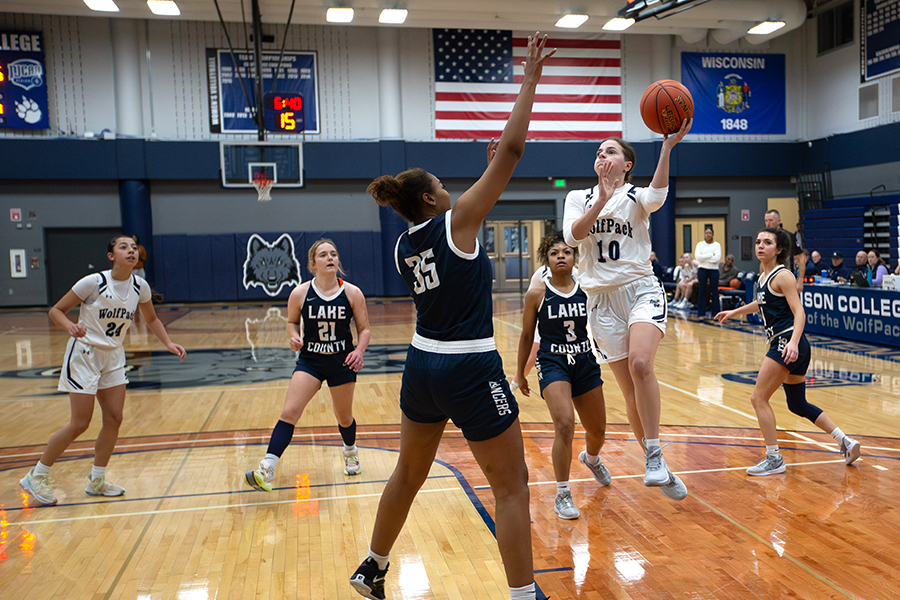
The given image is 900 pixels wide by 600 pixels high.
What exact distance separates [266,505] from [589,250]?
2.44m

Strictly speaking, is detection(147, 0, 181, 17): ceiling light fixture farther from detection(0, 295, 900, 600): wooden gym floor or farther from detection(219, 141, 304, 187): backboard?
detection(0, 295, 900, 600): wooden gym floor

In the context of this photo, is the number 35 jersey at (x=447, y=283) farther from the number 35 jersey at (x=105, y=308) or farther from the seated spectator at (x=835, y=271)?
the seated spectator at (x=835, y=271)

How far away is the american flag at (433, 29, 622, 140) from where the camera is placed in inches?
767

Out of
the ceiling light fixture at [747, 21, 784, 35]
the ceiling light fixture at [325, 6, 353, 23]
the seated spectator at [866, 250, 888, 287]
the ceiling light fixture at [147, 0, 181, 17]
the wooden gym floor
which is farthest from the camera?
the ceiling light fixture at [747, 21, 784, 35]

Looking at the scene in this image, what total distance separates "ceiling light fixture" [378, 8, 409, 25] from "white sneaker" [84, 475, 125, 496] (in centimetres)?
1497

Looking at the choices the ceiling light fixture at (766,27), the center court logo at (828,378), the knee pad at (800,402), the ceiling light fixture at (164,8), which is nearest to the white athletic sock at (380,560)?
the knee pad at (800,402)

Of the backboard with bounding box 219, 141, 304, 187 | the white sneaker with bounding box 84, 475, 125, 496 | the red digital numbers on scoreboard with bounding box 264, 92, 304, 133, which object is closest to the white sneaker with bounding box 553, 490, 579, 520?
the white sneaker with bounding box 84, 475, 125, 496

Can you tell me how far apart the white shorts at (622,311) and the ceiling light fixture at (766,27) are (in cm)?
1785

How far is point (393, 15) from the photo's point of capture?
17203 millimetres

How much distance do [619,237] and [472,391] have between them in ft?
5.70

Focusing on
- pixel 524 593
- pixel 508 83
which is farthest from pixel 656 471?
pixel 508 83

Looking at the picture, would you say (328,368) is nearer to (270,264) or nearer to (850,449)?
(850,449)

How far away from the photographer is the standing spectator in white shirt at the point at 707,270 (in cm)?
A: 1355

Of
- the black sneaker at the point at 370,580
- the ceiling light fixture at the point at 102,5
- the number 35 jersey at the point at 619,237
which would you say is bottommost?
the black sneaker at the point at 370,580
